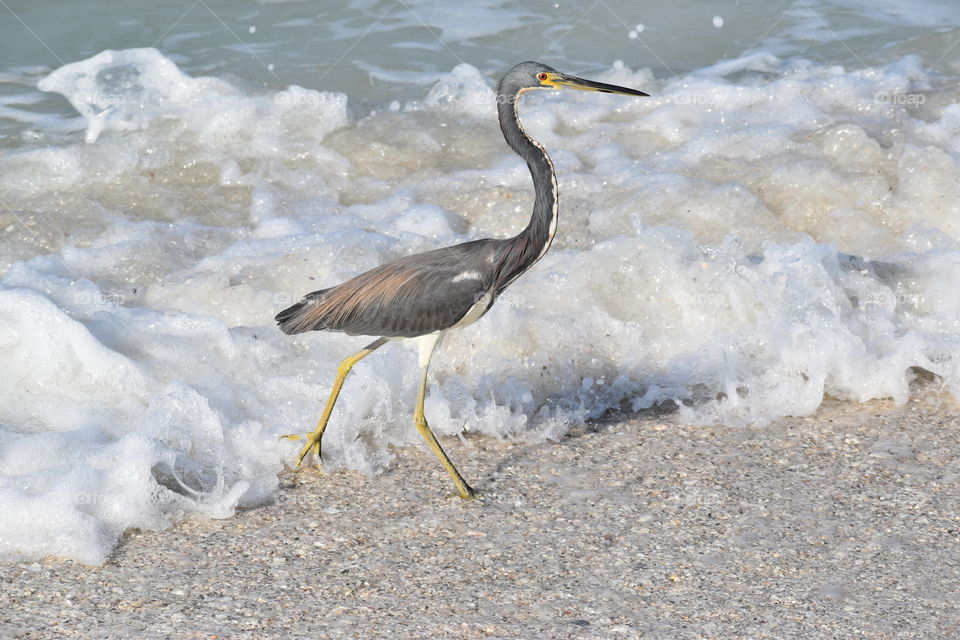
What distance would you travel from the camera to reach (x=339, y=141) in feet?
28.3

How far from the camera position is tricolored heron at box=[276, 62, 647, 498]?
184 inches

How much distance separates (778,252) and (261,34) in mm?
6249

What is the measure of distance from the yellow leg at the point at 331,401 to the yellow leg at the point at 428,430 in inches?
7.4

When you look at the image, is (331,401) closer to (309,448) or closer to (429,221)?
(309,448)

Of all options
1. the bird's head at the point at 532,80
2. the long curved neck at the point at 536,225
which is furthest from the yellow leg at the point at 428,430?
the bird's head at the point at 532,80

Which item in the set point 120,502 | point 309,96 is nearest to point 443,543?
point 120,502

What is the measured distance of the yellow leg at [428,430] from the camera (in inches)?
182

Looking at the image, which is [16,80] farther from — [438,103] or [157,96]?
[438,103]

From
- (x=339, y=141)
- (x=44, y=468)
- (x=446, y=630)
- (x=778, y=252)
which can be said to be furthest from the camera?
(x=339, y=141)

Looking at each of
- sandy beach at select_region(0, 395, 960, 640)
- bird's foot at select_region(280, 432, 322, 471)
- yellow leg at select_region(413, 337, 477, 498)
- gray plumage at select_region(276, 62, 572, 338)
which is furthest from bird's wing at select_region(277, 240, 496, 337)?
sandy beach at select_region(0, 395, 960, 640)

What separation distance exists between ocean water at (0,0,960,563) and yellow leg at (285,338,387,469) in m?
0.09

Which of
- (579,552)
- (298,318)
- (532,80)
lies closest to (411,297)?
(298,318)

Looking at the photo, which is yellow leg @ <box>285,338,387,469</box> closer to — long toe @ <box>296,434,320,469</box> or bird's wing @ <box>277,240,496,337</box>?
long toe @ <box>296,434,320,469</box>

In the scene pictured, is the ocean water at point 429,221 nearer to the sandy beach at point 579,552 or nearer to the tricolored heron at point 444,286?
the sandy beach at point 579,552
